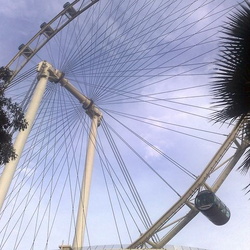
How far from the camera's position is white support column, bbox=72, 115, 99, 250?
76.4 feet

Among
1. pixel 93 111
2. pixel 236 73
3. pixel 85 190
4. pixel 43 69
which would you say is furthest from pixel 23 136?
pixel 236 73

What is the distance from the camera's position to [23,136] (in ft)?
68.0

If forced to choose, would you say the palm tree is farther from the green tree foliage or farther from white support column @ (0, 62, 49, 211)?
white support column @ (0, 62, 49, 211)

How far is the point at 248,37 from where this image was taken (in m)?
5.73

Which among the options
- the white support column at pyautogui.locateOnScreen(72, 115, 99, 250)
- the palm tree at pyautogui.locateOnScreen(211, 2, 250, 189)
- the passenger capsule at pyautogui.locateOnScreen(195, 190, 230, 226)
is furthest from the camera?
the passenger capsule at pyautogui.locateOnScreen(195, 190, 230, 226)

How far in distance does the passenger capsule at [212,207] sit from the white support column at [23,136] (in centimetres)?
1764

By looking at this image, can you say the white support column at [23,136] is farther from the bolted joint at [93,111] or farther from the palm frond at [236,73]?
the palm frond at [236,73]

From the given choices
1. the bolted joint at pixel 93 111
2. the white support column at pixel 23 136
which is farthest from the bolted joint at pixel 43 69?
the bolted joint at pixel 93 111

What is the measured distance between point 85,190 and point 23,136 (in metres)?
7.16

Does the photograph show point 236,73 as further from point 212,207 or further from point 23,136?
point 212,207

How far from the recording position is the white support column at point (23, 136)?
18.8 metres

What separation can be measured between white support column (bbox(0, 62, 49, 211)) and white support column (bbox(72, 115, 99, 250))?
5928 millimetres

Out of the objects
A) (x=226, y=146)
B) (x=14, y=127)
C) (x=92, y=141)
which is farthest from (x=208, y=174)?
(x=14, y=127)

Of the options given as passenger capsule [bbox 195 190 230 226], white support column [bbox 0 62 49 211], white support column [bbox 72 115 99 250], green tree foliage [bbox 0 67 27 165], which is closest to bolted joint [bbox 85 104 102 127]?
white support column [bbox 72 115 99 250]
